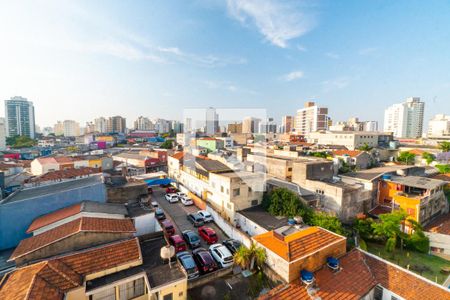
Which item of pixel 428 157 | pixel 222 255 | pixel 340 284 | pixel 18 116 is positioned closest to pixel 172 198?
pixel 222 255

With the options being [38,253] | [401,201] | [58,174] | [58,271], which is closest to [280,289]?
[58,271]

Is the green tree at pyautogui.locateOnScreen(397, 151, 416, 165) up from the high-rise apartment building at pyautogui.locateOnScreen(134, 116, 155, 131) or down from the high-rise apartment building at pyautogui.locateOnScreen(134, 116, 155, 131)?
down

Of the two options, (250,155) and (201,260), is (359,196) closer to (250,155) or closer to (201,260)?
(250,155)

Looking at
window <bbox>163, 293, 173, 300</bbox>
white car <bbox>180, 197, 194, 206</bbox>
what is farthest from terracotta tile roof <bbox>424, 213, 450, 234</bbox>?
window <bbox>163, 293, 173, 300</bbox>

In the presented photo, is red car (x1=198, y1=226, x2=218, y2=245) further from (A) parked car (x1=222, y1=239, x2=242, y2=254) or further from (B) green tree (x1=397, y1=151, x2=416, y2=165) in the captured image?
(B) green tree (x1=397, y1=151, x2=416, y2=165)

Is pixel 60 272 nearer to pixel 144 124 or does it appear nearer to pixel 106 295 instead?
pixel 106 295

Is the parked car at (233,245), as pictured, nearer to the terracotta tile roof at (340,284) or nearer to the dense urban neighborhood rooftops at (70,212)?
the terracotta tile roof at (340,284)

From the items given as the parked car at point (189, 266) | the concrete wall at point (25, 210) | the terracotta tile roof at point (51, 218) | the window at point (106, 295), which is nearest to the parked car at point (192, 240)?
the parked car at point (189, 266)

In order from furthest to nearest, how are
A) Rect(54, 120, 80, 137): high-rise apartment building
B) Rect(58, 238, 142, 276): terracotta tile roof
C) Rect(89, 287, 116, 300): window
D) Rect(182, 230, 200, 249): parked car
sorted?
Rect(54, 120, 80, 137): high-rise apartment building
Rect(182, 230, 200, 249): parked car
Rect(58, 238, 142, 276): terracotta tile roof
Rect(89, 287, 116, 300): window
